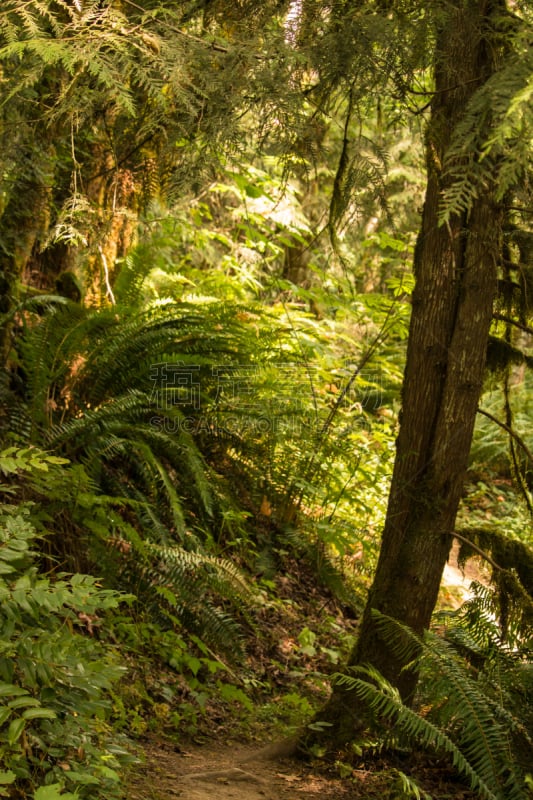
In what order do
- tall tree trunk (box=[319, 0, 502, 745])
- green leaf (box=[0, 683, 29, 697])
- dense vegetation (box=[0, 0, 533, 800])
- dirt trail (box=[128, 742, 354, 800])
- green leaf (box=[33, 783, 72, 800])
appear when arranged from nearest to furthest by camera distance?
green leaf (box=[33, 783, 72, 800])
green leaf (box=[0, 683, 29, 697])
dense vegetation (box=[0, 0, 533, 800])
dirt trail (box=[128, 742, 354, 800])
tall tree trunk (box=[319, 0, 502, 745])

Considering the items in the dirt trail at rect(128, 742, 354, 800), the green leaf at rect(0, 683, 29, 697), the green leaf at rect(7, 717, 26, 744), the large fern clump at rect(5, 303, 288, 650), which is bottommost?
the dirt trail at rect(128, 742, 354, 800)

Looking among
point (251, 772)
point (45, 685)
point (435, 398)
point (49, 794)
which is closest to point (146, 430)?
point (435, 398)

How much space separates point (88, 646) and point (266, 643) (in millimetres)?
2581

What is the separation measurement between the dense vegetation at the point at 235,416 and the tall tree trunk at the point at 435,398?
0.01 m

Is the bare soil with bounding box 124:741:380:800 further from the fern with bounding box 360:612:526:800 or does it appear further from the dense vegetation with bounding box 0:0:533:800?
the fern with bounding box 360:612:526:800

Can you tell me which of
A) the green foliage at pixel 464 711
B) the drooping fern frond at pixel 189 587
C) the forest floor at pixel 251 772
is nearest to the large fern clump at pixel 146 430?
the drooping fern frond at pixel 189 587

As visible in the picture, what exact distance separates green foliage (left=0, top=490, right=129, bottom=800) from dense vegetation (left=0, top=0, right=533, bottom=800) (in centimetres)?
1

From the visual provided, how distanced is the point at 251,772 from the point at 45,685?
1.52 m

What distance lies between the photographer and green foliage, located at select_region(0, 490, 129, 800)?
1.89 m

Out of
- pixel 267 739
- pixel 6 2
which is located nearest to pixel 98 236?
pixel 6 2

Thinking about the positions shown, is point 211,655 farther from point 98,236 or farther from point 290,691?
point 98,236

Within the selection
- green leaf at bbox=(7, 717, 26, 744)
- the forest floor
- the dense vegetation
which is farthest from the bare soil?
green leaf at bbox=(7, 717, 26, 744)

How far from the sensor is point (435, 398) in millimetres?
3381

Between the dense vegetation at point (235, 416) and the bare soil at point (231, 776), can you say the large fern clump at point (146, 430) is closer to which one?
the dense vegetation at point (235, 416)
